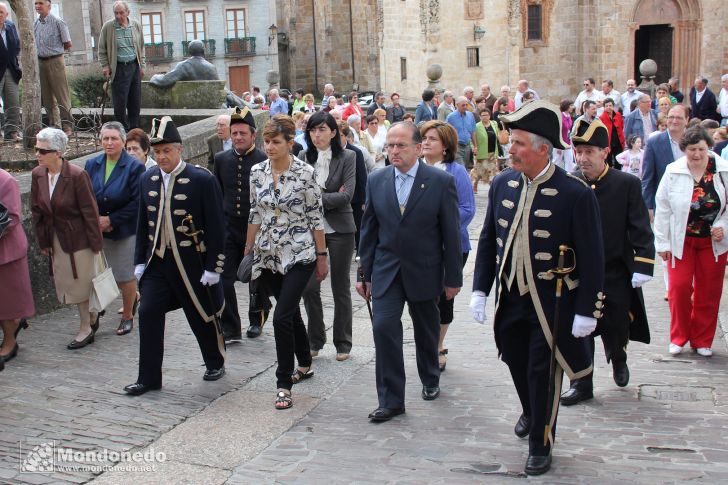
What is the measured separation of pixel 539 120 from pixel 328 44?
157 ft

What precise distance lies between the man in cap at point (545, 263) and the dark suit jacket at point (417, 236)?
98cm

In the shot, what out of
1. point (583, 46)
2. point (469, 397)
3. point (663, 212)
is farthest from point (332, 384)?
point (583, 46)

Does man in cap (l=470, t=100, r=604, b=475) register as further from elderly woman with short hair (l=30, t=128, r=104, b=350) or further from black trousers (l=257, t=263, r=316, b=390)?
elderly woman with short hair (l=30, t=128, r=104, b=350)

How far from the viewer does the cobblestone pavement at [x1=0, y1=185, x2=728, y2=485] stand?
6016mm

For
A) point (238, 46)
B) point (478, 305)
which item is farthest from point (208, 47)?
point (478, 305)

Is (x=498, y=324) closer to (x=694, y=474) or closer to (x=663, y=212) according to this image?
(x=694, y=474)

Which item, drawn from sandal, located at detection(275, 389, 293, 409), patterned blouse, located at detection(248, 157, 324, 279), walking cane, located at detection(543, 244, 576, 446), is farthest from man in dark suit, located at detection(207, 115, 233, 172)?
walking cane, located at detection(543, 244, 576, 446)

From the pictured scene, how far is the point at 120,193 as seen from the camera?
9.35 metres

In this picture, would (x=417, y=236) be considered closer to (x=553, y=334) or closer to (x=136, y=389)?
(x=553, y=334)

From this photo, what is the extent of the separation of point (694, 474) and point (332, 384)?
3020 millimetres

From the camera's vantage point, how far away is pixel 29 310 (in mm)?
8398

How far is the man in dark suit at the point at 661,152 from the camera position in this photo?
1085cm

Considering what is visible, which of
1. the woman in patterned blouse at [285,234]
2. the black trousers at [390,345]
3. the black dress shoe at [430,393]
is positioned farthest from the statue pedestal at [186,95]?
the black trousers at [390,345]

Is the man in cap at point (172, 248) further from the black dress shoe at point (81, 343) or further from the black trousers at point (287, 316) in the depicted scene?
the black dress shoe at point (81, 343)
